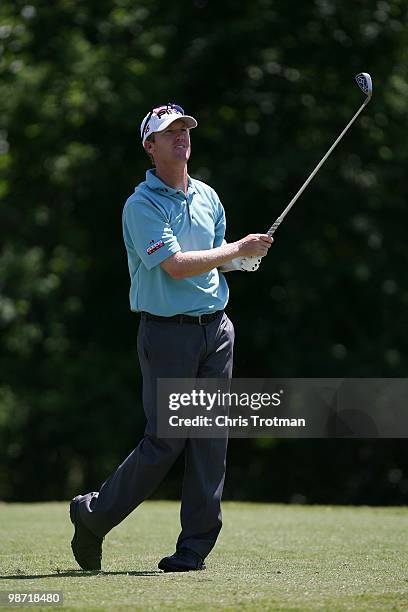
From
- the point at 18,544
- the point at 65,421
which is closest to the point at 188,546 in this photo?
the point at 18,544

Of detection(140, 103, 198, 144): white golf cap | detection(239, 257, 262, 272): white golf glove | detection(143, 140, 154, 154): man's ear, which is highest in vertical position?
detection(140, 103, 198, 144): white golf cap

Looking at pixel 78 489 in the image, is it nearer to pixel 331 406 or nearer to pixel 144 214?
pixel 331 406

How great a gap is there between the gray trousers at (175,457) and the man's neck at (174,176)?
24.3 inches

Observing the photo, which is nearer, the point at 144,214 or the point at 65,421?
the point at 144,214

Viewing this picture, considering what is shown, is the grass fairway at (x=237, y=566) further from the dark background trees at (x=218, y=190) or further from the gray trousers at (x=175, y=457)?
the dark background trees at (x=218, y=190)

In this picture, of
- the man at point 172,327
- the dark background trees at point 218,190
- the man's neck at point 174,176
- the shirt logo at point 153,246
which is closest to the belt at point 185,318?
the man at point 172,327

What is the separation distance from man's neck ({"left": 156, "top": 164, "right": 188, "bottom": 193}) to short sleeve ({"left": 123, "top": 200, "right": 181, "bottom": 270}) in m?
0.18

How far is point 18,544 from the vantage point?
645 centimetres

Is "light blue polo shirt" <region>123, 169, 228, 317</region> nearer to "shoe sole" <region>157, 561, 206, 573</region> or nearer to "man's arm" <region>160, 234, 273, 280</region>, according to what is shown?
"man's arm" <region>160, 234, 273, 280</region>

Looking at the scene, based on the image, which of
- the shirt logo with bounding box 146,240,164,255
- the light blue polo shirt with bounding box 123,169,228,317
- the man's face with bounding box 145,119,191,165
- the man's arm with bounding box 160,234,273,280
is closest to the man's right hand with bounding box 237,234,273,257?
the man's arm with bounding box 160,234,273,280

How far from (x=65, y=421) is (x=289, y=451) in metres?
3.53

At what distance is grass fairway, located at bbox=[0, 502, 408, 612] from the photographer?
4.39 m

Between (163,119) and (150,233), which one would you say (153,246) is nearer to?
(150,233)

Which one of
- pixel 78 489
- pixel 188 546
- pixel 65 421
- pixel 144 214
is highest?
pixel 144 214
